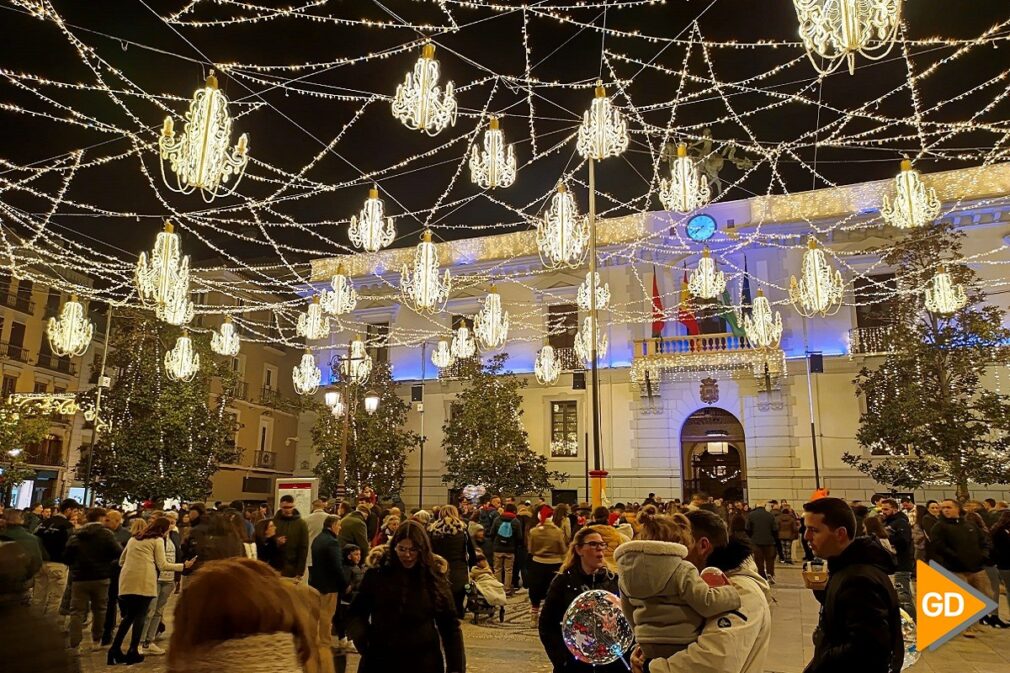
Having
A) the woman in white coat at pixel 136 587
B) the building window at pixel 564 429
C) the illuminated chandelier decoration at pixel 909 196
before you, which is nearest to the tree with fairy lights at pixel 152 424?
the building window at pixel 564 429

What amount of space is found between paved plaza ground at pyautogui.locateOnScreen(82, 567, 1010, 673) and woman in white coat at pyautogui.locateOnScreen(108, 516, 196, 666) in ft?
0.70

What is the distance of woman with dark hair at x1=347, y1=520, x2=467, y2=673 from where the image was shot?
13.3 feet

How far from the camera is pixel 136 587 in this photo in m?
7.95

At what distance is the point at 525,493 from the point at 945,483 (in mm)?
13058

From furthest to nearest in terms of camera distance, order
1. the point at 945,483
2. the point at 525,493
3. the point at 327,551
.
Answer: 1. the point at 525,493
2. the point at 945,483
3. the point at 327,551

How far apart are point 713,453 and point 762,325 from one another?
7160 mm

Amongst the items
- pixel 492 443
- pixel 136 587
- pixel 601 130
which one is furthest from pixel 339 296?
pixel 136 587

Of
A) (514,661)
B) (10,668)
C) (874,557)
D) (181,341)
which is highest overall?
(181,341)

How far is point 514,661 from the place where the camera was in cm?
820

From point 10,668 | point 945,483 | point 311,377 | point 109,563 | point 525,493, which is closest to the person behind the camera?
point 10,668

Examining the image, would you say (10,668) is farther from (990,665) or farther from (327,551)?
(990,665)

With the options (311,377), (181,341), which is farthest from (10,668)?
(311,377)

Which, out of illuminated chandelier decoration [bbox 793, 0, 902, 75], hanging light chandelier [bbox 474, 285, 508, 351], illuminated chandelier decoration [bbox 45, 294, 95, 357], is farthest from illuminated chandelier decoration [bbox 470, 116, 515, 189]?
illuminated chandelier decoration [bbox 45, 294, 95, 357]

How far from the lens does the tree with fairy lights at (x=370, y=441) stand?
25828 mm
